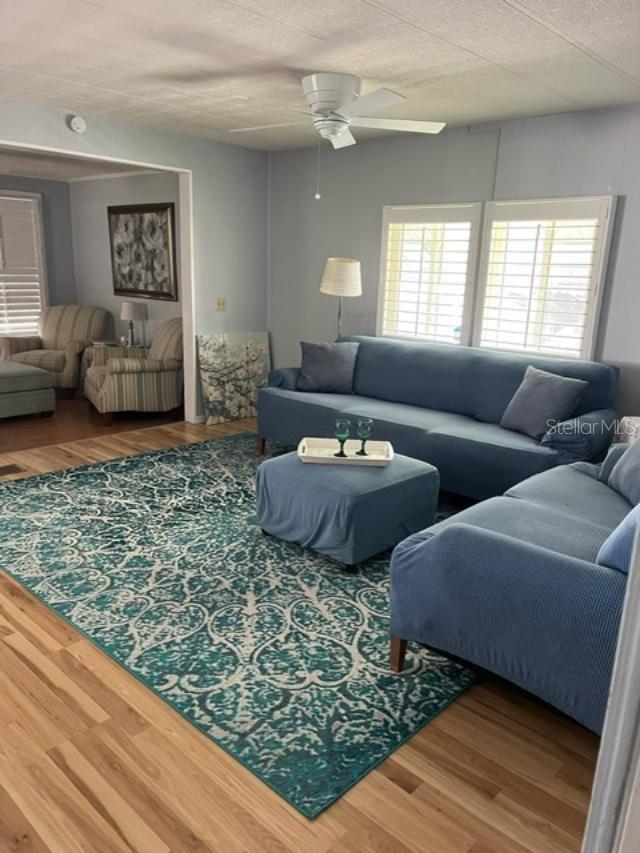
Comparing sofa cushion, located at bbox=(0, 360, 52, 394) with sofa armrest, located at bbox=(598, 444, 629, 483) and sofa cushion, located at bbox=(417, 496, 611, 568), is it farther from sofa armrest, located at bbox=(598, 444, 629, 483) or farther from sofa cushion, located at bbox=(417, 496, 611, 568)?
sofa armrest, located at bbox=(598, 444, 629, 483)

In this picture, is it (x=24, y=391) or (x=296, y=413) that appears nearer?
(x=296, y=413)

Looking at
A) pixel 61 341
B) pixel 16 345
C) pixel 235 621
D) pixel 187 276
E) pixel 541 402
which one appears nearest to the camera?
pixel 235 621

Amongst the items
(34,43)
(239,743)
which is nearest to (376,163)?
(34,43)

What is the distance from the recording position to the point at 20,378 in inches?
226

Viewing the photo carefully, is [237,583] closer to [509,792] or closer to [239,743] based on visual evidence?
[239,743]

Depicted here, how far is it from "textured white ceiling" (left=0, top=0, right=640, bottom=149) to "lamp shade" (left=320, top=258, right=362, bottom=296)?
1149 millimetres

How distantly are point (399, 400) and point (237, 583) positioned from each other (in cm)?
237

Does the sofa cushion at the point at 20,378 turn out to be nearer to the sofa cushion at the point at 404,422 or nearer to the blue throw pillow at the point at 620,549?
the sofa cushion at the point at 404,422

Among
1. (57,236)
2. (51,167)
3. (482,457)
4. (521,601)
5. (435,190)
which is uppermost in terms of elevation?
(51,167)

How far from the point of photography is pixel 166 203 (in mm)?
6453

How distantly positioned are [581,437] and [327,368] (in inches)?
84.0

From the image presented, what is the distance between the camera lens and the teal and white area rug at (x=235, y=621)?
2.05m

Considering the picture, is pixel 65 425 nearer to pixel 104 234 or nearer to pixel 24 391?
pixel 24 391

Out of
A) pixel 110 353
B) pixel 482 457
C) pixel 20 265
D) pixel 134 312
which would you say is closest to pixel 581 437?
pixel 482 457
